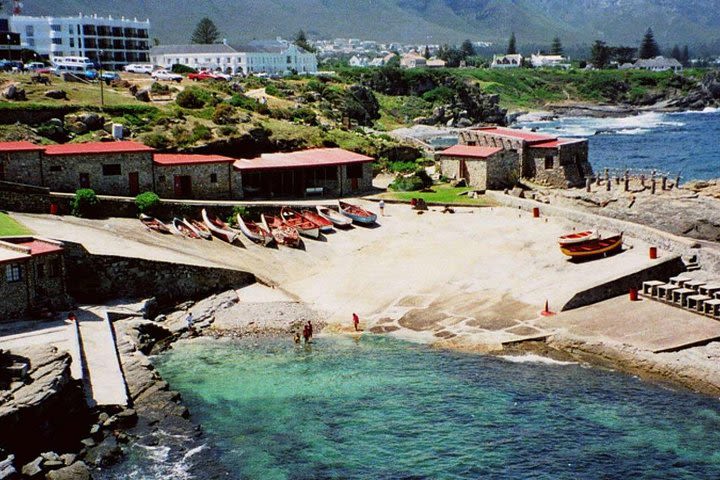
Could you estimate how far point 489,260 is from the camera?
49.3 m

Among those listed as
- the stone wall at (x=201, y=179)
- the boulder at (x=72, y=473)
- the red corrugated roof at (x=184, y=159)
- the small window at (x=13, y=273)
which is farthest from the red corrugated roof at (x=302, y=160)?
the boulder at (x=72, y=473)

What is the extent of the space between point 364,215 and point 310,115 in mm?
34133

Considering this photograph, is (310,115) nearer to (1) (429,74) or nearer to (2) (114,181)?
(2) (114,181)

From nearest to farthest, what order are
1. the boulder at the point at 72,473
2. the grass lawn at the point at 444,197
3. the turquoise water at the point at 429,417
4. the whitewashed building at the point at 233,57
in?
the boulder at the point at 72,473 < the turquoise water at the point at 429,417 < the grass lawn at the point at 444,197 < the whitewashed building at the point at 233,57

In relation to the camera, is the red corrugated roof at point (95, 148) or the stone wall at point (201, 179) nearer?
the red corrugated roof at point (95, 148)

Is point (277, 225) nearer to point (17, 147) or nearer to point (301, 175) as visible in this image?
point (301, 175)

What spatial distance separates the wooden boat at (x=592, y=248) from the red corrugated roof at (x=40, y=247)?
26.2 metres

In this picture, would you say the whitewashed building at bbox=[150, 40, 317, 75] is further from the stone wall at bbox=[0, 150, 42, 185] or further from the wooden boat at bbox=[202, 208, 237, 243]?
the wooden boat at bbox=[202, 208, 237, 243]

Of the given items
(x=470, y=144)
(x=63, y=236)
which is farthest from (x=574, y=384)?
(x=470, y=144)

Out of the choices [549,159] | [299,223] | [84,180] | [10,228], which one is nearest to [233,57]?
[549,159]

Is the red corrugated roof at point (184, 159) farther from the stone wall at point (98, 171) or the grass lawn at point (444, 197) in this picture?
the grass lawn at point (444, 197)

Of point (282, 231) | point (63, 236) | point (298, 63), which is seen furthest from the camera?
point (298, 63)

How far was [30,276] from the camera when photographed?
130 ft

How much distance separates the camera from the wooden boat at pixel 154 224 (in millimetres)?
52312
